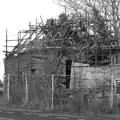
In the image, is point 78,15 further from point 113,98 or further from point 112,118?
Answer: point 112,118

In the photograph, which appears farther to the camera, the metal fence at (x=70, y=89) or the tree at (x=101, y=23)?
the tree at (x=101, y=23)

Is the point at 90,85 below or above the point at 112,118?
above

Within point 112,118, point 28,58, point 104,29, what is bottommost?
point 112,118

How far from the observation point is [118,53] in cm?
2619

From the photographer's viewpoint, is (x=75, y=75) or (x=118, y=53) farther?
(x=118, y=53)

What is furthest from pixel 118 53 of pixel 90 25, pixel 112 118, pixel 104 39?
pixel 112 118

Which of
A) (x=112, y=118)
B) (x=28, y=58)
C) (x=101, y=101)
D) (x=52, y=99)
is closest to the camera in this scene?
(x=112, y=118)

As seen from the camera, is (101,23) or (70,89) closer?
(70,89)

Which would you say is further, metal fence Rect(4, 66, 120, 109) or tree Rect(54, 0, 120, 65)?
tree Rect(54, 0, 120, 65)

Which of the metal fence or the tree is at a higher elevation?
the tree

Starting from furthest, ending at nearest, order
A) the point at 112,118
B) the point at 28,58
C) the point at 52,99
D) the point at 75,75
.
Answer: the point at 28,58 < the point at 75,75 < the point at 52,99 < the point at 112,118

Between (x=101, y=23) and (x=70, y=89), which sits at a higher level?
(x=101, y=23)

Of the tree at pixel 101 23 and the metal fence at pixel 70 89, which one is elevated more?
the tree at pixel 101 23

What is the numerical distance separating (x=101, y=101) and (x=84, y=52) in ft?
28.7
